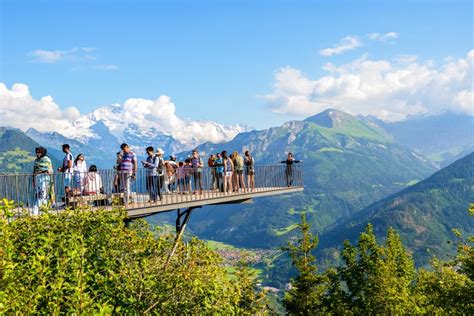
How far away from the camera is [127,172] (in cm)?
1877

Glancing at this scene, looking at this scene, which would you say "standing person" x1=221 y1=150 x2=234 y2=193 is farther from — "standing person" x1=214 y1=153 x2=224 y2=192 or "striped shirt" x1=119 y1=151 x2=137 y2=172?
"striped shirt" x1=119 y1=151 x2=137 y2=172

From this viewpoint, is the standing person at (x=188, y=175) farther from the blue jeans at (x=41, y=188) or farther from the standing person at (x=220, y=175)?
the blue jeans at (x=41, y=188)

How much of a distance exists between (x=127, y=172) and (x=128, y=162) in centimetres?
75

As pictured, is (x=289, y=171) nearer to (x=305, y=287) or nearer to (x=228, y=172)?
(x=228, y=172)

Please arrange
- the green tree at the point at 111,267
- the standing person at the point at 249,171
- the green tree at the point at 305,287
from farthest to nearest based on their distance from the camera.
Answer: the green tree at the point at 305,287 < the standing person at the point at 249,171 < the green tree at the point at 111,267

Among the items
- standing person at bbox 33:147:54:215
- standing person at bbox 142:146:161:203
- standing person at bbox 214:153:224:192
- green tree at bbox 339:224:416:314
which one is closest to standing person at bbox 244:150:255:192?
standing person at bbox 214:153:224:192

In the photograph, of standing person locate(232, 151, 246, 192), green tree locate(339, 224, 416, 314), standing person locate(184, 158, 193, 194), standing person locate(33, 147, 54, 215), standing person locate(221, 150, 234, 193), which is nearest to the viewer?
standing person locate(33, 147, 54, 215)

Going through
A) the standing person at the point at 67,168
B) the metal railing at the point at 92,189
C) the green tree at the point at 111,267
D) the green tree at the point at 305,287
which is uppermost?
the standing person at the point at 67,168

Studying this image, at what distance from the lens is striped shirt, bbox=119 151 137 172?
19172 millimetres

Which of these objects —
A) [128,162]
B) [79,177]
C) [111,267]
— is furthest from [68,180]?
[111,267]

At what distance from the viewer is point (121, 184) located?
755 inches

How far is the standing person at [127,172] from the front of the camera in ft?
Answer: 61.6

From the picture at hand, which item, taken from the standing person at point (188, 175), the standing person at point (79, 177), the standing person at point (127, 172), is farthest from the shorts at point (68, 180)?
the standing person at point (188, 175)

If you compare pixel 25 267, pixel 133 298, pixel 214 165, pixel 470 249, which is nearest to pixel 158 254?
pixel 133 298
